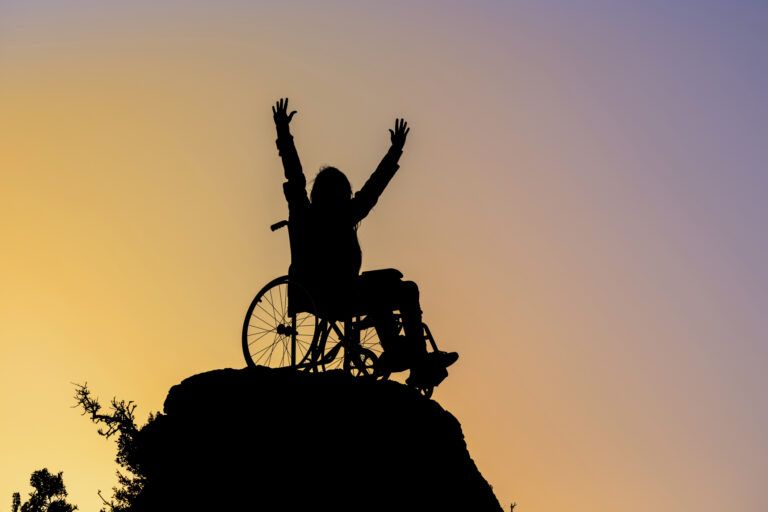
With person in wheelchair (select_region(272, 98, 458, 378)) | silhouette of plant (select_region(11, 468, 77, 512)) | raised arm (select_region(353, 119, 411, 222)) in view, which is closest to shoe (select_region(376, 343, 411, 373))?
person in wheelchair (select_region(272, 98, 458, 378))

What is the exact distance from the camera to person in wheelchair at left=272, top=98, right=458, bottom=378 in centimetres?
1243

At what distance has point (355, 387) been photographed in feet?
38.7

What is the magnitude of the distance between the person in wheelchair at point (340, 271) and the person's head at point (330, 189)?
0.04ft

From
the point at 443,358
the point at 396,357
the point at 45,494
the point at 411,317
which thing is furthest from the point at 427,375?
the point at 45,494

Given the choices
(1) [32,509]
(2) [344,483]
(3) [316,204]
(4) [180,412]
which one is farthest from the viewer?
(1) [32,509]

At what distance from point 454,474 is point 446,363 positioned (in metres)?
1.26

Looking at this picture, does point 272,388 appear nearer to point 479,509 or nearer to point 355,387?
point 355,387

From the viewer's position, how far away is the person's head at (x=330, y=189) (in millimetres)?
12766

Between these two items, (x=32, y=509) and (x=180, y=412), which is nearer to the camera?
(x=180, y=412)

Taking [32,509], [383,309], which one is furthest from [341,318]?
[32,509]

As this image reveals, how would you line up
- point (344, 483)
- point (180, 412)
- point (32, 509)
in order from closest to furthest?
point (344, 483)
point (180, 412)
point (32, 509)

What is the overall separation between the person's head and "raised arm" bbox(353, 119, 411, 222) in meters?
0.17

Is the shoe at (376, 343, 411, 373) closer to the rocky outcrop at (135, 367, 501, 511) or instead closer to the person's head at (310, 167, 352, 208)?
the rocky outcrop at (135, 367, 501, 511)

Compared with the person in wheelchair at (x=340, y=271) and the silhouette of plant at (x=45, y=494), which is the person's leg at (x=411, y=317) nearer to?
the person in wheelchair at (x=340, y=271)
